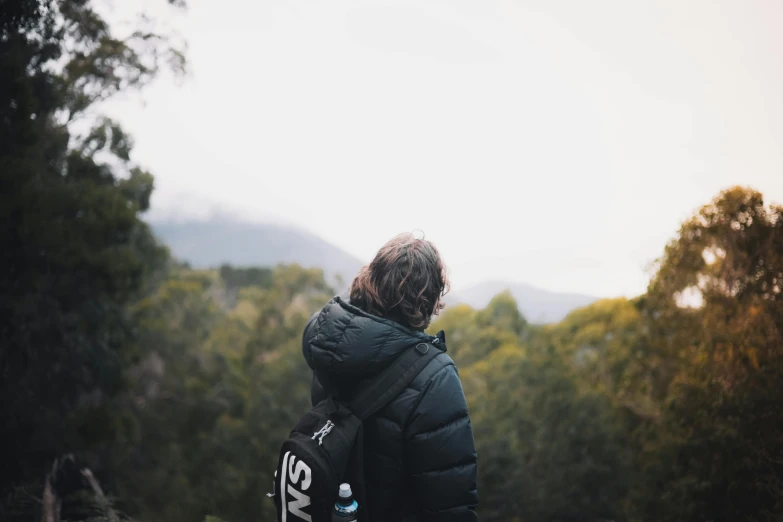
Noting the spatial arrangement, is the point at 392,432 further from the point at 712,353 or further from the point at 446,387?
the point at 712,353

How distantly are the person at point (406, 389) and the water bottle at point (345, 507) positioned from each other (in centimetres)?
13

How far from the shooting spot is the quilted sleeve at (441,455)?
1819mm

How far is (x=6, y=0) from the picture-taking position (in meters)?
4.34

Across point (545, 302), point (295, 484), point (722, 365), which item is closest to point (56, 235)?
point (295, 484)

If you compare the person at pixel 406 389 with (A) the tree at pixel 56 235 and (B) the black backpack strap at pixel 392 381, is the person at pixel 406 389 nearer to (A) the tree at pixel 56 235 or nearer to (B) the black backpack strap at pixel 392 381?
(B) the black backpack strap at pixel 392 381

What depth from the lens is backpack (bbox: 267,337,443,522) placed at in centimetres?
186

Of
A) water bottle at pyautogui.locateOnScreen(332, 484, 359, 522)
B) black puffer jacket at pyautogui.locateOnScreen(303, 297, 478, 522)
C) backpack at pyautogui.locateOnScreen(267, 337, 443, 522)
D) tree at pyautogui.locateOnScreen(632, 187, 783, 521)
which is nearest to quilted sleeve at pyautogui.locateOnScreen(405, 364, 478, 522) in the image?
black puffer jacket at pyautogui.locateOnScreen(303, 297, 478, 522)

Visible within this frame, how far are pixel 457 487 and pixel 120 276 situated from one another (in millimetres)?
8108

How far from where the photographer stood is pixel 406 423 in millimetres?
1875

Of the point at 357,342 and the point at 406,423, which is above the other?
the point at 357,342

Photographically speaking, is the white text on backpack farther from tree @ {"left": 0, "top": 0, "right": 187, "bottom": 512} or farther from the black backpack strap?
tree @ {"left": 0, "top": 0, "right": 187, "bottom": 512}

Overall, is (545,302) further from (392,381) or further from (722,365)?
(392,381)

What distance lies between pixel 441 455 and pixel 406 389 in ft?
0.87

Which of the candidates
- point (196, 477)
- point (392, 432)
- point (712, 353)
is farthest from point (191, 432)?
point (392, 432)
